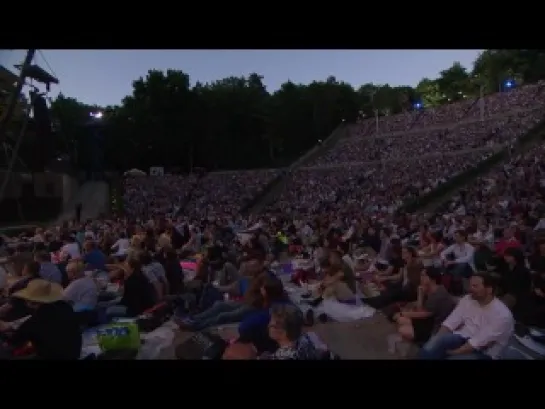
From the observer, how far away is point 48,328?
3.47m

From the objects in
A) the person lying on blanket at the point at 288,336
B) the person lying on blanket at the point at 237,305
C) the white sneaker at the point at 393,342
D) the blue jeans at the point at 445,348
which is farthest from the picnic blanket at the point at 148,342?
the blue jeans at the point at 445,348

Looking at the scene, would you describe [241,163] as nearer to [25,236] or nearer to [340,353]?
[25,236]

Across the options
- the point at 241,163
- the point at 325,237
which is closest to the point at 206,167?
the point at 241,163

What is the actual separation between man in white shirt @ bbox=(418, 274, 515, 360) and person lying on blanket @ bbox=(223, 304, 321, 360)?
2.33 ft

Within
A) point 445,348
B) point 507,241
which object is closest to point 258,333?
point 445,348

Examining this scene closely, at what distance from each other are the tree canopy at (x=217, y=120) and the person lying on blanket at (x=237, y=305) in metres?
1.57

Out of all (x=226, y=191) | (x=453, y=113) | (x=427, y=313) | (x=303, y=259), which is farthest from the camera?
(x=453, y=113)

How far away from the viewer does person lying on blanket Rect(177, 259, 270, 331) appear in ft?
13.9

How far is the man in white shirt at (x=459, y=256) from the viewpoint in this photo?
5.11 meters

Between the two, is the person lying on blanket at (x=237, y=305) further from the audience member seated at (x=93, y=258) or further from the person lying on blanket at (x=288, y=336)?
the audience member seated at (x=93, y=258)

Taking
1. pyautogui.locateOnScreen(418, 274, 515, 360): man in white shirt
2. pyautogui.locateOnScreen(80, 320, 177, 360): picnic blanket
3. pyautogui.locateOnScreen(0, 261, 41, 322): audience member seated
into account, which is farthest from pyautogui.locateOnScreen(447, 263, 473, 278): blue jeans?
pyautogui.locateOnScreen(0, 261, 41, 322): audience member seated

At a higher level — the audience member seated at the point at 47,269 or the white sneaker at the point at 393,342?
the audience member seated at the point at 47,269

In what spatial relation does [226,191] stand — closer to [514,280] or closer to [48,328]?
[514,280]

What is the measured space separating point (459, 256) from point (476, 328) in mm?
2216
